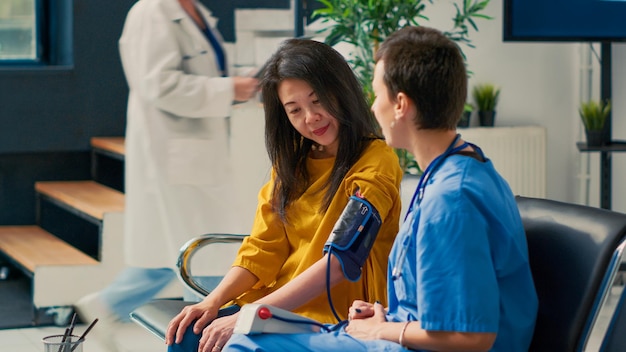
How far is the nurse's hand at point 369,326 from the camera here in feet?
5.25

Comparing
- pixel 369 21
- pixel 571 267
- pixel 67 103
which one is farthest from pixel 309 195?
pixel 67 103

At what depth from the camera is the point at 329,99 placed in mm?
2041

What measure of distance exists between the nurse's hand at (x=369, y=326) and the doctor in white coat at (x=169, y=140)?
2004mm

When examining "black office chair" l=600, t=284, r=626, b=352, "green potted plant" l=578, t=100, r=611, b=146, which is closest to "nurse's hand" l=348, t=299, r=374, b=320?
"black office chair" l=600, t=284, r=626, b=352

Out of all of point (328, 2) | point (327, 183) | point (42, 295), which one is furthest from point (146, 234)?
point (327, 183)

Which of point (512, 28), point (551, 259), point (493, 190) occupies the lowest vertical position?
point (551, 259)

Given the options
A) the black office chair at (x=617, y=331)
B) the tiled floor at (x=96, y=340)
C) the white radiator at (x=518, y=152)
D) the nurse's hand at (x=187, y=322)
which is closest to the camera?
the black office chair at (x=617, y=331)

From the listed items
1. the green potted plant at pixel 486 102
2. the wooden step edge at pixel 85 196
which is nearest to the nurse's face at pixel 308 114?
the wooden step edge at pixel 85 196

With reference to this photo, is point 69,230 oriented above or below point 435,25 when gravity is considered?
below

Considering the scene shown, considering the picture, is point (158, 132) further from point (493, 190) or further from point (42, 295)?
point (493, 190)

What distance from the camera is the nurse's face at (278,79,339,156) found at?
6.70 feet

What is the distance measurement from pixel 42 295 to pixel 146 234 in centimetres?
80

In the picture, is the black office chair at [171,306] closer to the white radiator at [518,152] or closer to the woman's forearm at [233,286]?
the woman's forearm at [233,286]

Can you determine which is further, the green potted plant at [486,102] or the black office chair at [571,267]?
the green potted plant at [486,102]
